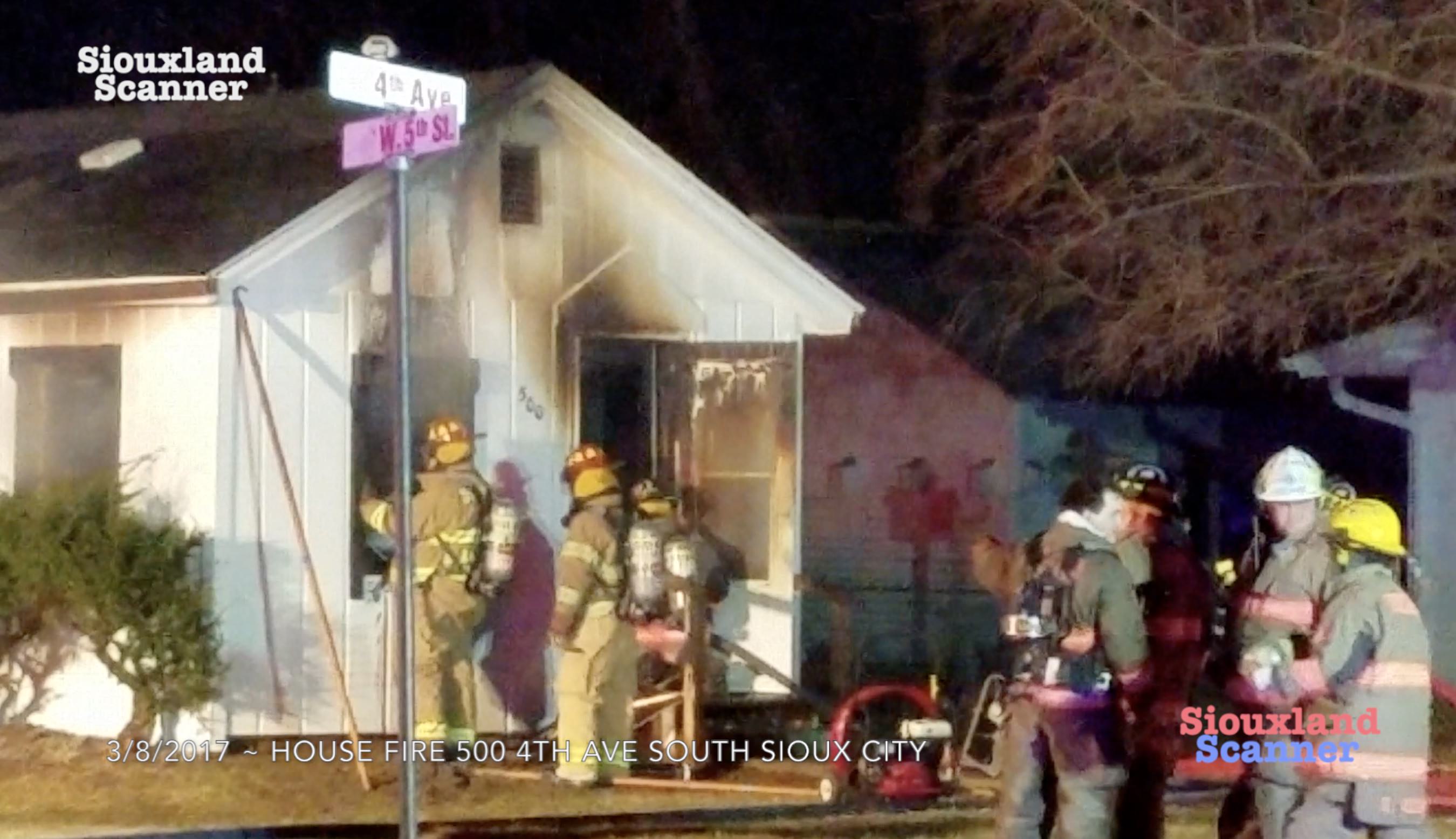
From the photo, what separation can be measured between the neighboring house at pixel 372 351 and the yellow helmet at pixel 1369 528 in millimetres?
5191

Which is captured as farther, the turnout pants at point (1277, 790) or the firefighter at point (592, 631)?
the firefighter at point (592, 631)

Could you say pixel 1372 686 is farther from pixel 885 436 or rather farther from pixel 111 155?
pixel 885 436

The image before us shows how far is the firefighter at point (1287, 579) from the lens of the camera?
7152 millimetres

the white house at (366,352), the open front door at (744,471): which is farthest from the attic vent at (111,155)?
the open front door at (744,471)

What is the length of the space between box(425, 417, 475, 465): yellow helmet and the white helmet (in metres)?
4.61

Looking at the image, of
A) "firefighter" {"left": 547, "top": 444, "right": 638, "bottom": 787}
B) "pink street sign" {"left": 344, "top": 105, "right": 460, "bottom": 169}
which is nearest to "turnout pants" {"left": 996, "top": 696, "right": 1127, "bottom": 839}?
"firefighter" {"left": 547, "top": 444, "right": 638, "bottom": 787}

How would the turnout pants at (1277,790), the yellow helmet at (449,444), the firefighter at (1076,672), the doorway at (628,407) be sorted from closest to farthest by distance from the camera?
the turnout pants at (1277,790)
the firefighter at (1076,672)
the yellow helmet at (449,444)
the doorway at (628,407)

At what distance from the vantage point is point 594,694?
10438 mm

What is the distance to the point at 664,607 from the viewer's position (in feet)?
35.0

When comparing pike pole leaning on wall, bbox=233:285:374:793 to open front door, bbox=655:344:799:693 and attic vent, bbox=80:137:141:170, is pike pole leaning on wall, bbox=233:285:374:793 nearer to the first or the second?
open front door, bbox=655:344:799:693

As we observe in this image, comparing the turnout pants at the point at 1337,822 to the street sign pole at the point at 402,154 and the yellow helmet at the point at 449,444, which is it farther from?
the yellow helmet at the point at 449,444

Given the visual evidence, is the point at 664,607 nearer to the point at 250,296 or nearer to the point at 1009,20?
the point at 250,296

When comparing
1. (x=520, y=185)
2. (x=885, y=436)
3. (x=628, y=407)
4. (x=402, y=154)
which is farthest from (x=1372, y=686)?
(x=885, y=436)

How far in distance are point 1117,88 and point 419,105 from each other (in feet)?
A: 20.4
